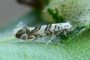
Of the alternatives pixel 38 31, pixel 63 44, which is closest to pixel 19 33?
pixel 38 31

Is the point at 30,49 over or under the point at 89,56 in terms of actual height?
over

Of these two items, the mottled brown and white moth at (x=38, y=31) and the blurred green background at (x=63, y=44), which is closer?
the blurred green background at (x=63, y=44)

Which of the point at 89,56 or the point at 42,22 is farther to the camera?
the point at 42,22

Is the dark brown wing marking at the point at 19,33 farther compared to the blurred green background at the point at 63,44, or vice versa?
the dark brown wing marking at the point at 19,33

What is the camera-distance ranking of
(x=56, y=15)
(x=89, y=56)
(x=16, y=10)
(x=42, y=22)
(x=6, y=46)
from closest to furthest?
(x=89, y=56)
(x=6, y=46)
(x=56, y=15)
(x=42, y=22)
(x=16, y=10)

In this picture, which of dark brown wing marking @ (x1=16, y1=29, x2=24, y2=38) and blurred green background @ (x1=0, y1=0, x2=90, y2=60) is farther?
dark brown wing marking @ (x1=16, y1=29, x2=24, y2=38)

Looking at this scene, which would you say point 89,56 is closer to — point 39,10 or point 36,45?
point 36,45

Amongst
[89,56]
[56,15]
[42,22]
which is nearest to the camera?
[89,56]

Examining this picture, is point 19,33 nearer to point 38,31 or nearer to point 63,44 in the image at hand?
point 38,31

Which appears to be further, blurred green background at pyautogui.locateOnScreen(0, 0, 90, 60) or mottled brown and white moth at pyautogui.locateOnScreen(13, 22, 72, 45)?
mottled brown and white moth at pyautogui.locateOnScreen(13, 22, 72, 45)

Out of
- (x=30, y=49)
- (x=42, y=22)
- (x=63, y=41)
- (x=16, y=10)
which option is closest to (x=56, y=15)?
(x=63, y=41)

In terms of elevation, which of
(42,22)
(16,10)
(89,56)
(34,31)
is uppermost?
(16,10)
